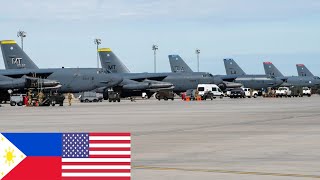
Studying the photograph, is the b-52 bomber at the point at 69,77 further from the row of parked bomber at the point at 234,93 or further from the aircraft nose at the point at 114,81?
the row of parked bomber at the point at 234,93

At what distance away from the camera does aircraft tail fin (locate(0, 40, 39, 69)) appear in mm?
126438

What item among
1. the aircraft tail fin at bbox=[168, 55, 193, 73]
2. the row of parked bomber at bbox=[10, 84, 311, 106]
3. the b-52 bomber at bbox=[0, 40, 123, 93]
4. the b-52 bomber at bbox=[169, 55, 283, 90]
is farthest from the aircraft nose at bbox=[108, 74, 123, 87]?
the aircraft tail fin at bbox=[168, 55, 193, 73]

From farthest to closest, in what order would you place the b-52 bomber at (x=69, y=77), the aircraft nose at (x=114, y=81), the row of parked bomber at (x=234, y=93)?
the row of parked bomber at (x=234, y=93), the aircraft nose at (x=114, y=81), the b-52 bomber at (x=69, y=77)

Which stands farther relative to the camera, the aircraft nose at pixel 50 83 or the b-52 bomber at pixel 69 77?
the b-52 bomber at pixel 69 77

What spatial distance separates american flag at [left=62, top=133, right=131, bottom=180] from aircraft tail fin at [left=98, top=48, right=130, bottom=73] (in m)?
142

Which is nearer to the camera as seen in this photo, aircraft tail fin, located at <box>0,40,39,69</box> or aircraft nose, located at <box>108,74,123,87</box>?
aircraft nose, located at <box>108,74,123,87</box>

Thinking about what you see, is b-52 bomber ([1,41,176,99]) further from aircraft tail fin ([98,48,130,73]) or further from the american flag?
the american flag

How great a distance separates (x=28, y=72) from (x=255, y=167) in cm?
10334

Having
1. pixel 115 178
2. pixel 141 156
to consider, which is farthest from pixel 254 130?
pixel 115 178

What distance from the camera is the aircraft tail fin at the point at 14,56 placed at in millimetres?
126438

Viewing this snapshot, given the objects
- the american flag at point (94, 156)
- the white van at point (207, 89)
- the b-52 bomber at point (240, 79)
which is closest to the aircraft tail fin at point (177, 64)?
the b-52 bomber at point (240, 79)

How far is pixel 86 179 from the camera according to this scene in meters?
11.5

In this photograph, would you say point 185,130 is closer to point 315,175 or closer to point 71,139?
point 315,175

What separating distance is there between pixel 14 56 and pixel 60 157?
385 feet
